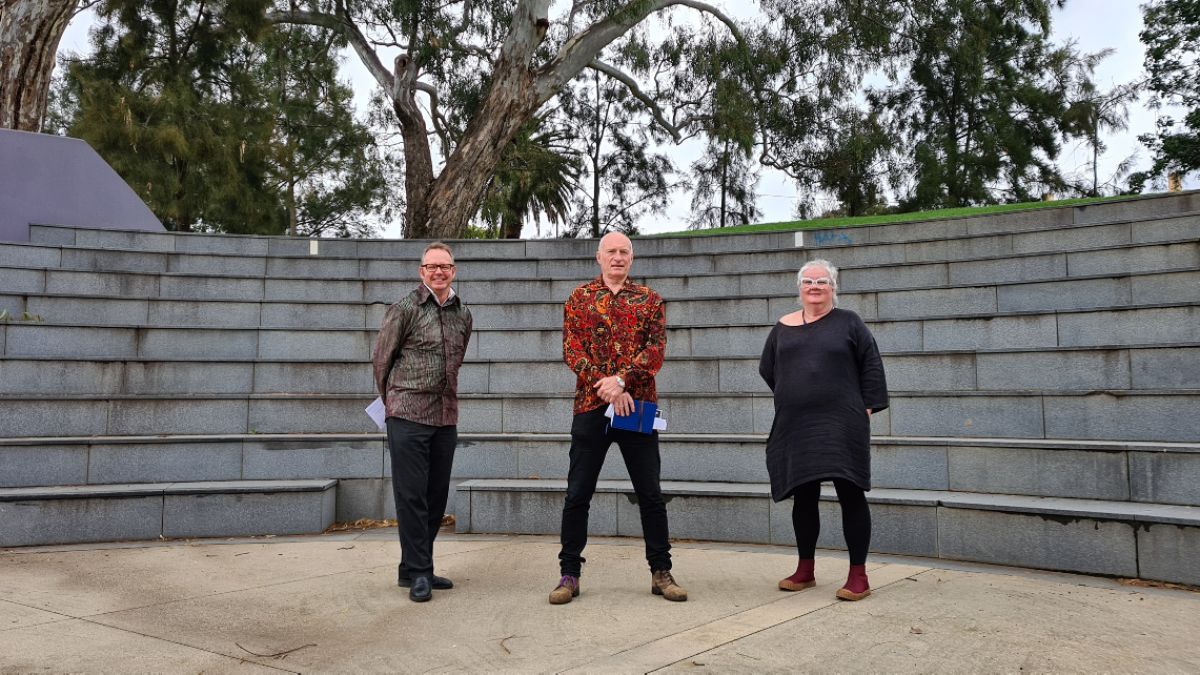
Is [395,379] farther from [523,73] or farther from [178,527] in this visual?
[523,73]

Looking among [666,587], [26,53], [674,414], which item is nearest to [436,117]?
[26,53]

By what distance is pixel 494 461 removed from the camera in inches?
246

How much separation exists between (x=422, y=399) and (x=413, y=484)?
438mm

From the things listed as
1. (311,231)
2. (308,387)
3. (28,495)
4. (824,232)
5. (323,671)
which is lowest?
(323,671)

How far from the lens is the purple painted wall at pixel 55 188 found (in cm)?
935

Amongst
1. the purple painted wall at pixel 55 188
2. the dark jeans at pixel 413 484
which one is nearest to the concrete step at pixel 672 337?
the dark jeans at pixel 413 484

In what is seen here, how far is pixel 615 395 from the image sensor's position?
13.0 feet

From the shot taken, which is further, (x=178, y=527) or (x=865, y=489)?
(x=178, y=527)

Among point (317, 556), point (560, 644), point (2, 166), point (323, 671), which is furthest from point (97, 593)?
point (2, 166)

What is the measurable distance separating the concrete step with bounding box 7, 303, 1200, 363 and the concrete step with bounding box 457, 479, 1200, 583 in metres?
1.92

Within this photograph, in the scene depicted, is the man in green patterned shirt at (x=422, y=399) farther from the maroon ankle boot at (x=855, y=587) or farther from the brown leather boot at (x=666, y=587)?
the maroon ankle boot at (x=855, y=587)

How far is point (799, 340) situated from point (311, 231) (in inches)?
1140

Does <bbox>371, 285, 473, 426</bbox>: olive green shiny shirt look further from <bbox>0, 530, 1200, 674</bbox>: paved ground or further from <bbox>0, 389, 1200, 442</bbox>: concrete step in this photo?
<bbox>0, 389, 1200, 442</bbox>: concrete step

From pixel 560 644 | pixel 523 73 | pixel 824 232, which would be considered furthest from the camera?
pixel 523 73
